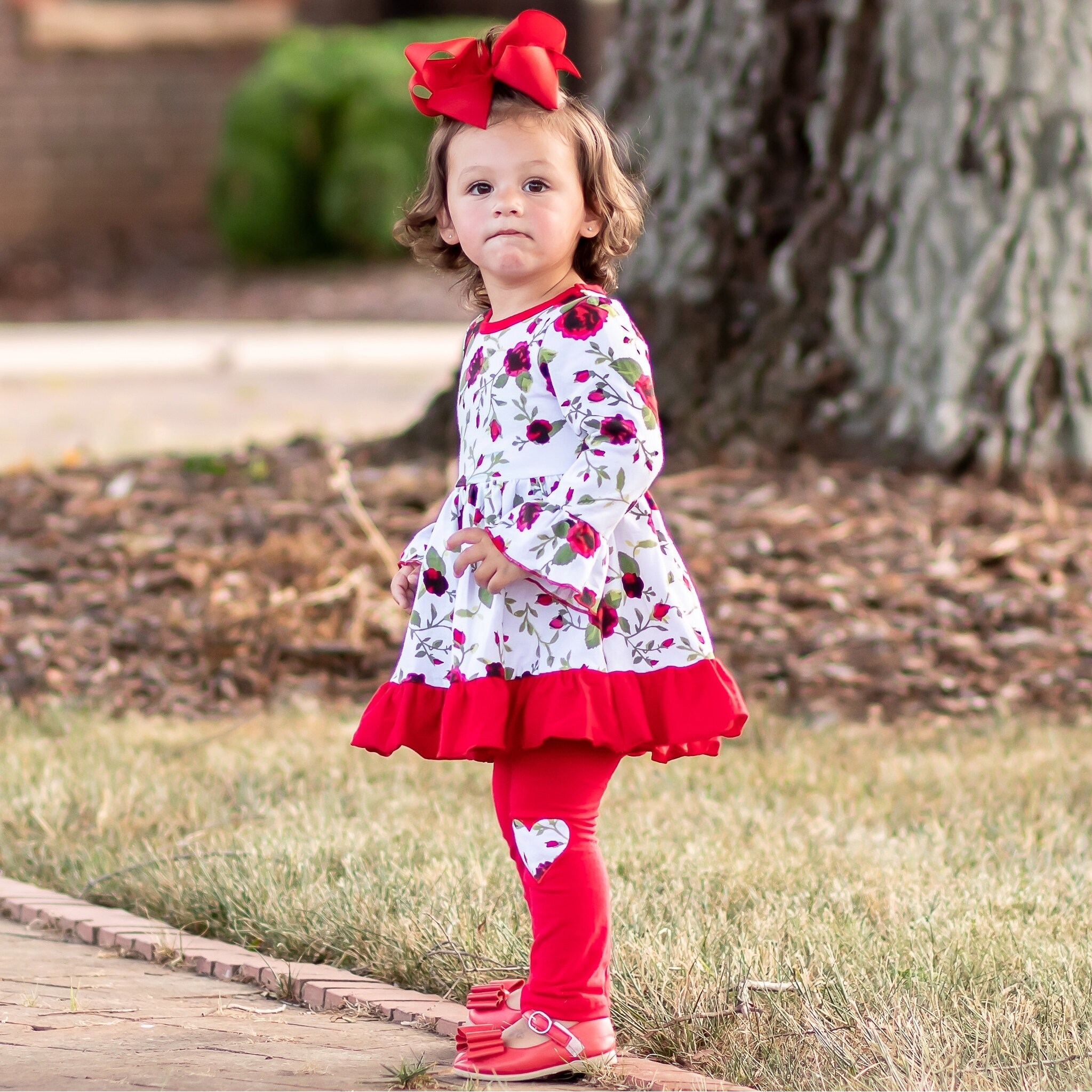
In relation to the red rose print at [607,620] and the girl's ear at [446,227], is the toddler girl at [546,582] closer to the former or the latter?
the red rose print at [607,620]

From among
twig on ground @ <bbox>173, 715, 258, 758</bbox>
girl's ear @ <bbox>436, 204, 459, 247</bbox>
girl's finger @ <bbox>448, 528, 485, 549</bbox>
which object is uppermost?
girl's ear @ <bbox>436, 204, 459, 247</bbox>

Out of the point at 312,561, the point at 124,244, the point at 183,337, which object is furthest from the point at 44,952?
the point at 124,244

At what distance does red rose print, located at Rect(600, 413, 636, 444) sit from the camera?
273 centimetres

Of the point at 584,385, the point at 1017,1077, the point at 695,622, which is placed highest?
the point at 584,385

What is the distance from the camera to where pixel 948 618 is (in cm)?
548

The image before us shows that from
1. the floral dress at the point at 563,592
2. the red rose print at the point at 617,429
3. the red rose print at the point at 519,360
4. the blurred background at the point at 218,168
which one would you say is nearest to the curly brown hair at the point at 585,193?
the floral dress at the point at 563,592

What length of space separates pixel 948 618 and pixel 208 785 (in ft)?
7.67

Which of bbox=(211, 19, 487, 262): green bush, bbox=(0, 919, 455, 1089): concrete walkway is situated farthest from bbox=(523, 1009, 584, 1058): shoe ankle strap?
bbox=(211, 19, 487, 262): green bush

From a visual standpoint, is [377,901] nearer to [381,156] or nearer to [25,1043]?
[25,1043]

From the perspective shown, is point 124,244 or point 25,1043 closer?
point 25,1043

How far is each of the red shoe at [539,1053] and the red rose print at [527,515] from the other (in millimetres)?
738

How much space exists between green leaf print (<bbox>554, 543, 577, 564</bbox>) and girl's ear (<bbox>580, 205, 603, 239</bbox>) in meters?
0.57

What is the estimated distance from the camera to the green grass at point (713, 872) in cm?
284

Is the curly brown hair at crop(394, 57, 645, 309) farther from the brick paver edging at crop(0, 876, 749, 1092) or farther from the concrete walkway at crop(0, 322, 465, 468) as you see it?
the concrete walkway at crop(0, 322, 465, 468)
